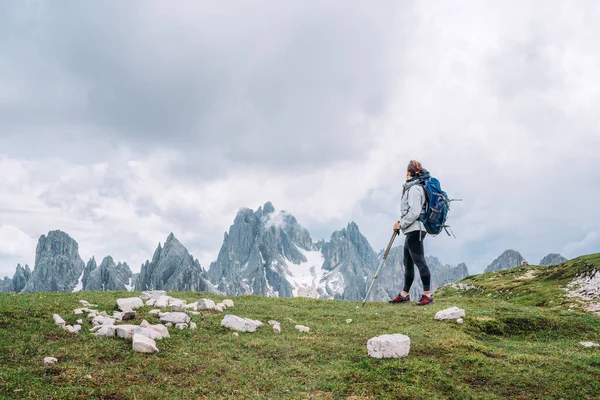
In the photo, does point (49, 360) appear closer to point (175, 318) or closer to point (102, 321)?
point (102, 321)

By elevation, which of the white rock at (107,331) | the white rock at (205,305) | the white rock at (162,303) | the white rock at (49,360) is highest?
the white rock at (162,303)

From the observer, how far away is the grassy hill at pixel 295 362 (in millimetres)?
8539

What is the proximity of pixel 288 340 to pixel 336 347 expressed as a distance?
5.24 ft

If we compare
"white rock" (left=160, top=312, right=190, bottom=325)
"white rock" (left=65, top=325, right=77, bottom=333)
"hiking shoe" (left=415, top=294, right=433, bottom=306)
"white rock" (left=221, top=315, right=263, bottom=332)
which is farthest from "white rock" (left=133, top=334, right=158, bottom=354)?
"hiking shoe" (left=415, top=294, right=433, bottom=306)

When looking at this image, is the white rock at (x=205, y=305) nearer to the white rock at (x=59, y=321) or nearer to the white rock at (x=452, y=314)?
the white rock at (x=59, y=321)

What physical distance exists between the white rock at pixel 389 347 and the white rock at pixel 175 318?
619 cm

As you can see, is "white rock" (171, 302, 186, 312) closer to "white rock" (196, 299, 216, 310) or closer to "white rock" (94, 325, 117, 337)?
"white rock" (196, 299, 216, 310)

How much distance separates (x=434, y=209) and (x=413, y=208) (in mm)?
942

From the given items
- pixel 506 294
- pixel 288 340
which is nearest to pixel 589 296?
pixel 506 294

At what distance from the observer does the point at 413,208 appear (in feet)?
61.5

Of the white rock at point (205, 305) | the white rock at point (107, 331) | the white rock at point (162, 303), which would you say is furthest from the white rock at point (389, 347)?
the white rock at point (162, 303)

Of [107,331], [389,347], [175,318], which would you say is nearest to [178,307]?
[175,318]

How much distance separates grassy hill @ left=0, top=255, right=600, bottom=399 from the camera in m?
8.54

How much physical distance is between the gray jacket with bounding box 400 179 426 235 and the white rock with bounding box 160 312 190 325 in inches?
424
